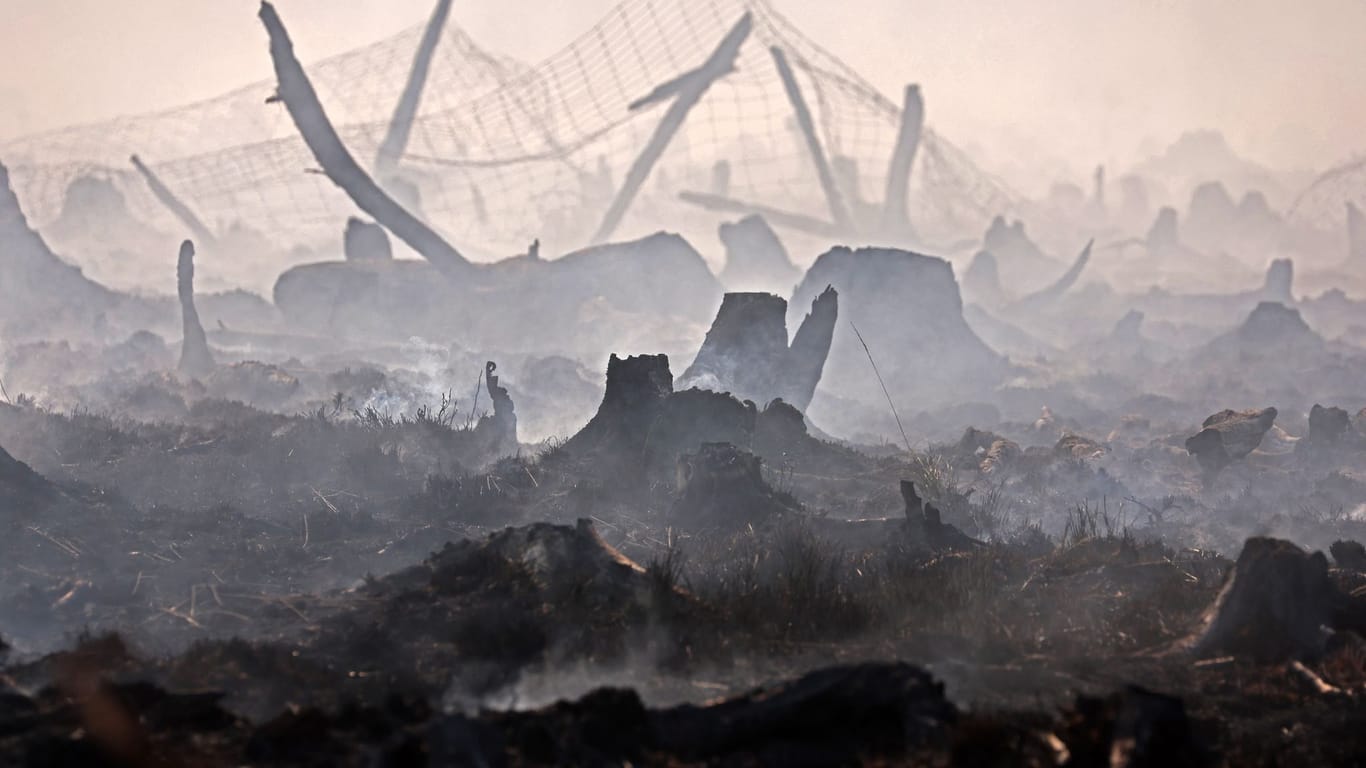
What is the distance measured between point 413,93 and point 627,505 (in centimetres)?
3730

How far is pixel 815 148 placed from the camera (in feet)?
177

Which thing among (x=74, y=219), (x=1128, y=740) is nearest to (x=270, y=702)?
(x=1128, y=740)

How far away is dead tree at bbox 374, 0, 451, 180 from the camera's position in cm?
4838

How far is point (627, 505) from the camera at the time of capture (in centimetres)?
1783

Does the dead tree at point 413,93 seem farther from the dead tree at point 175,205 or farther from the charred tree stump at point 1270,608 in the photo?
the charred tree stump at point 1270,608

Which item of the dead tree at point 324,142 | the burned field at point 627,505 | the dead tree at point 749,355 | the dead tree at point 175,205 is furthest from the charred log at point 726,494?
the dead tree at point 175,205

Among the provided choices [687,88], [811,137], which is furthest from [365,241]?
[811,137]

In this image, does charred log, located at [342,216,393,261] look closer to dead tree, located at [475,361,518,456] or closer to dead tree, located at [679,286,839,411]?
dead tree, located at [679,286,839,411]

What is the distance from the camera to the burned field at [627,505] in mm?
6926

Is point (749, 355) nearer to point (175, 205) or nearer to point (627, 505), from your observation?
point (627, 505)

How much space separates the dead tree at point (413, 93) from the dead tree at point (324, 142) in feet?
16.9

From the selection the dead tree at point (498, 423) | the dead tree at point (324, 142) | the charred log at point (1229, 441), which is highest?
the dead tree at point (324, 142)

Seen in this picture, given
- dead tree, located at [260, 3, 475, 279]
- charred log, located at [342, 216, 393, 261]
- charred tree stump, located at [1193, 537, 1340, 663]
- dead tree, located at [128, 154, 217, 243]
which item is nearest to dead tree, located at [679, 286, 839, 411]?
dead tree, located at [260, 3, 475, 279]

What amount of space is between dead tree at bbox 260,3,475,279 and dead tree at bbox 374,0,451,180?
5141mm
